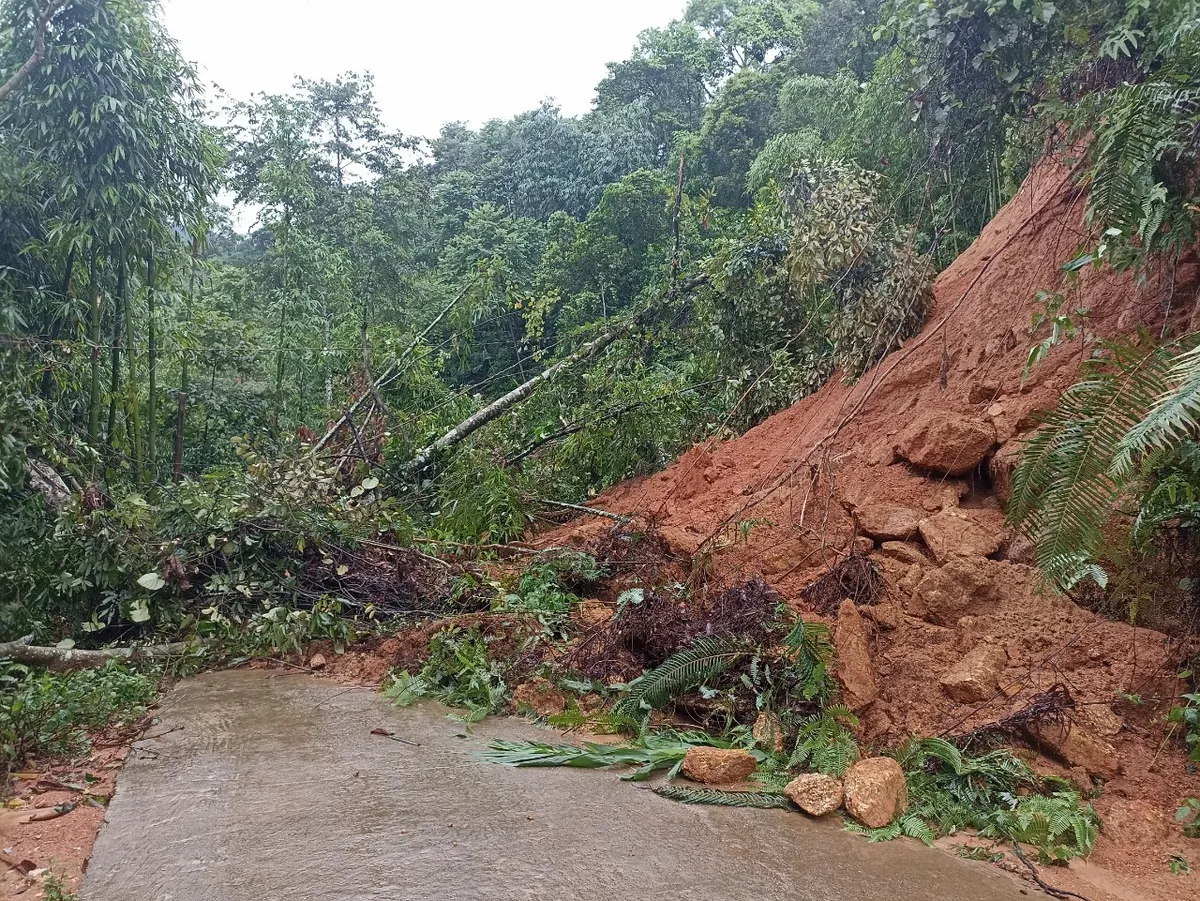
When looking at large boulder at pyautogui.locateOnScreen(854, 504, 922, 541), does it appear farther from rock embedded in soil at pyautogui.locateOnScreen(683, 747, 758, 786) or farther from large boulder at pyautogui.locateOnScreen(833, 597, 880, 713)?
rock embedded in soil at pyautogui.locateOnScreen(683, 747, 758, 786)

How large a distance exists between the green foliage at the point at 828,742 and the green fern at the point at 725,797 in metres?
0.28

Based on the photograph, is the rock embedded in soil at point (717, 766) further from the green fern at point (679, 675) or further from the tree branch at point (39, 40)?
the tree branch at point (39, 40)

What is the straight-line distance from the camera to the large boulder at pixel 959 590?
14.4 ft

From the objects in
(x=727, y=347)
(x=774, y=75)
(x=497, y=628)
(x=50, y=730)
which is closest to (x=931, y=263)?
(x=727, y=347)

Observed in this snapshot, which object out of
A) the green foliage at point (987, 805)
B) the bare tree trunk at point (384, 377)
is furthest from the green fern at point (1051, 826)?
the bare tree trunk at point (384, 377)

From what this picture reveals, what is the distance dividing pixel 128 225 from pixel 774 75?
1593 cm

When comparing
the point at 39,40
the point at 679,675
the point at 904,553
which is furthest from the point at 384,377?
the point at 904,553

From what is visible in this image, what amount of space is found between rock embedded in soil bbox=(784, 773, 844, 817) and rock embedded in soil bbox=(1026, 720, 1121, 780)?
90 centimetres

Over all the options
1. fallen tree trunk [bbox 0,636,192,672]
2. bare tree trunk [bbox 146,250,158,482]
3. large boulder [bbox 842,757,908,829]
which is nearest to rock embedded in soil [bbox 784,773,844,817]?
large boulder [bbox 842,757,908,829]

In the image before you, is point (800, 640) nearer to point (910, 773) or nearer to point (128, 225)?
point (910, 773)

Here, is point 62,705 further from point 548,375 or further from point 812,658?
point 548,375

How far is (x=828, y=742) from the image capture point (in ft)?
12.2

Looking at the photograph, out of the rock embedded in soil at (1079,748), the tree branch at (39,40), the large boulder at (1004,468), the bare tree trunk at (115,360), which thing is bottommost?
the rock embedded in soil at (1079,748)

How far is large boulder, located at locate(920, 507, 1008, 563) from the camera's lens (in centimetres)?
469
